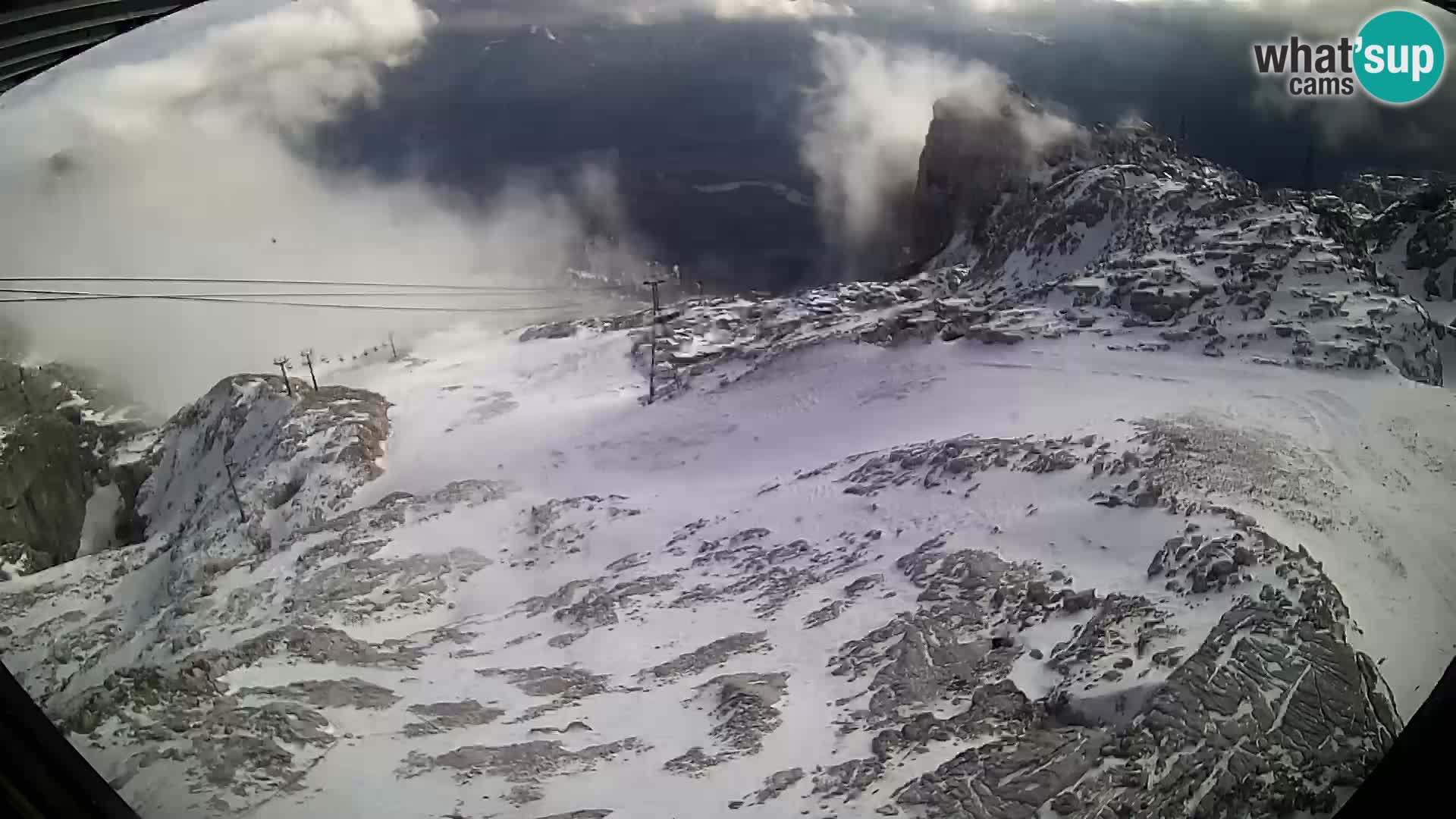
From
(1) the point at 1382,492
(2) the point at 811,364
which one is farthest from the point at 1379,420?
(2) the point at 811,364

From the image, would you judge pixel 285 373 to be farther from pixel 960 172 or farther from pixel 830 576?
pixel 960 172

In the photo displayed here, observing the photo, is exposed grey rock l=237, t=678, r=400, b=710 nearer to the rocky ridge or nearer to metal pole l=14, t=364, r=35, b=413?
the rocky ridge

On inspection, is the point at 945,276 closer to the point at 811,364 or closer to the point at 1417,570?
the point at 811,364

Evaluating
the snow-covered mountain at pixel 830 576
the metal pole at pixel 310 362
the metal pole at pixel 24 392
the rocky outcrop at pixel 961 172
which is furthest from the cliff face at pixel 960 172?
the metal pole at pixel 24 392

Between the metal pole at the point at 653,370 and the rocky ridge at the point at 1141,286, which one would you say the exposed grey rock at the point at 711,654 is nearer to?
the metal pole at the point at 653,370

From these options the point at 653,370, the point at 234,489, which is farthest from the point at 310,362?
the point at 653,370

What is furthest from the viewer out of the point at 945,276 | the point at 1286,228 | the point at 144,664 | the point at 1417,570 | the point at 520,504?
the point at 945,276

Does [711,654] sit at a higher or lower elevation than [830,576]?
higher
